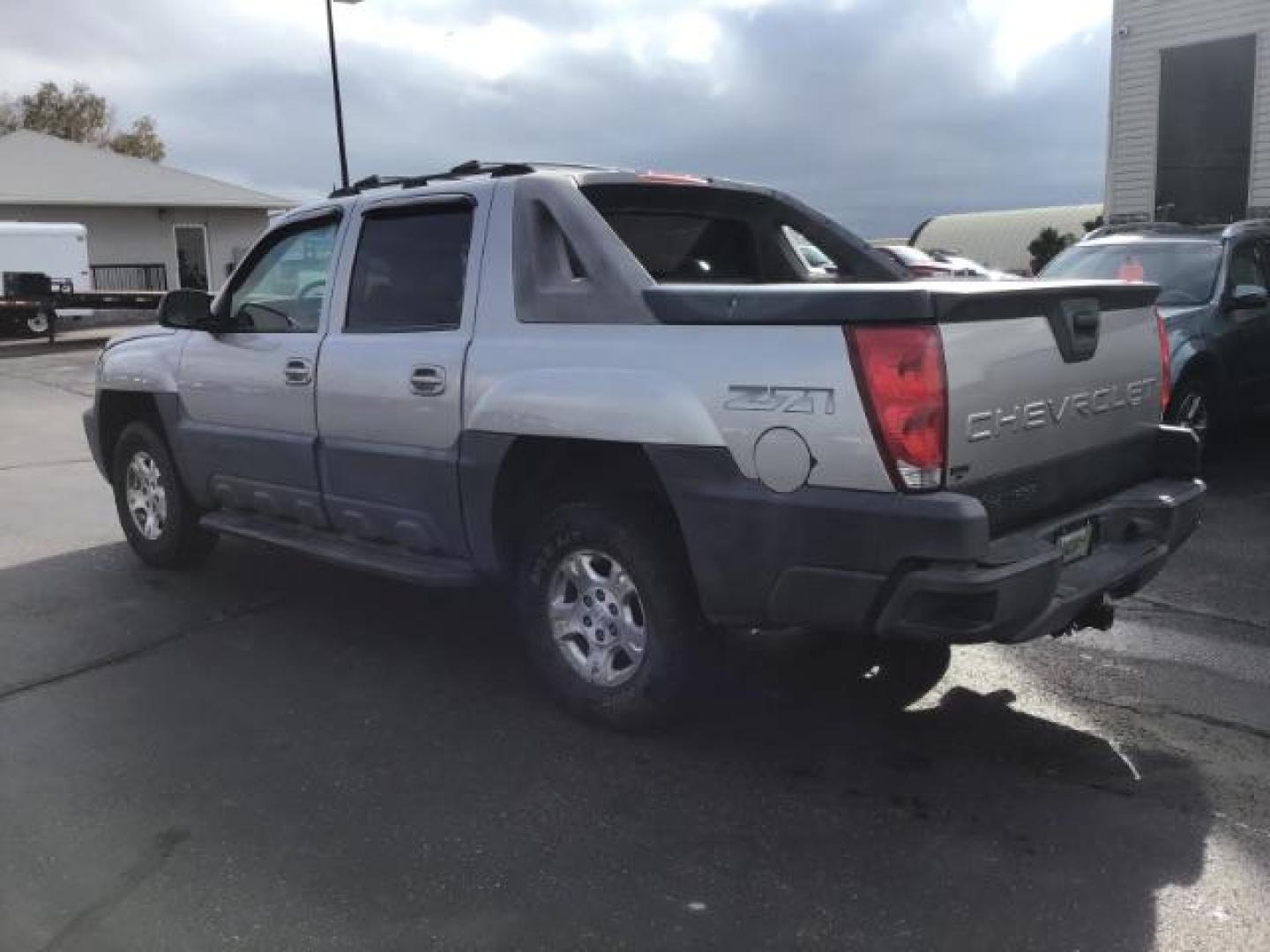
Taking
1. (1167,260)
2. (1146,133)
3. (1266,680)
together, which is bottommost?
(1266,680)

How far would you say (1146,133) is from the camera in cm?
1639

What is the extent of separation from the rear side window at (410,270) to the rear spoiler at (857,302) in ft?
3.48

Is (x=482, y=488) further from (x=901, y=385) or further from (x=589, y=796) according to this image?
(x=901, y=385)

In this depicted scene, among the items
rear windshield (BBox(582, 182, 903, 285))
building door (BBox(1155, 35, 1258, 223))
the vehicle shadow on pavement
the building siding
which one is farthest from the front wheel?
the building siding

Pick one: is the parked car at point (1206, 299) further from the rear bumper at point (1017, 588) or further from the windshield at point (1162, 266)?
the rear bumper at point (1017, 588)

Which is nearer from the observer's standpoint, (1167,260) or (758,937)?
(758,937)

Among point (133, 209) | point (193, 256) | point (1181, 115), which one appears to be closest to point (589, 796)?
point (1181, 115)

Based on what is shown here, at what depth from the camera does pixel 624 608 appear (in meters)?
3.97

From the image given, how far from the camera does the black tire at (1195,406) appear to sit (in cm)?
813

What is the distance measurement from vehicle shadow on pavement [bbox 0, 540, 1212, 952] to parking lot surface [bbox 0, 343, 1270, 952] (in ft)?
0.04

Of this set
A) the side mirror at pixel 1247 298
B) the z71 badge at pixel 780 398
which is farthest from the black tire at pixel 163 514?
the side mirror at pixel 1247 298

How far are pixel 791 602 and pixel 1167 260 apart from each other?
23.0ft

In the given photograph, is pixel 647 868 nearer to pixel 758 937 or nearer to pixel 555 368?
pixel 758 937

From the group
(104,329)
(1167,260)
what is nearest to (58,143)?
(104,329)
